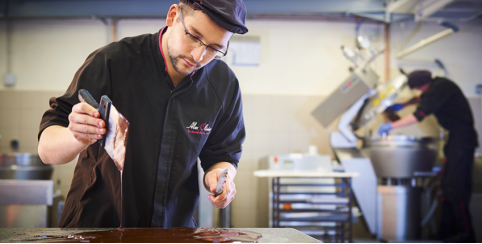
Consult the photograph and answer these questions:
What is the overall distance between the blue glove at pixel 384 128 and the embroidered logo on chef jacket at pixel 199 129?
2.96 m

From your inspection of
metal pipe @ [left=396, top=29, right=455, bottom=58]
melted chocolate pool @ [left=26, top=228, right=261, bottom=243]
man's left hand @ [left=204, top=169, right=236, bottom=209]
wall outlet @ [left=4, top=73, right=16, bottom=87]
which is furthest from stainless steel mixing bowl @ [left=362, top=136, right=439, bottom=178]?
wall outlet @ [left=4, top=73, right=16, bottom=87]

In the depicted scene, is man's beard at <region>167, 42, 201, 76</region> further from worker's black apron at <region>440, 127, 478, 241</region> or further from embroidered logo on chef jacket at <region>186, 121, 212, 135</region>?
worker's black apron at <region>440, 127, 478, 241</region>

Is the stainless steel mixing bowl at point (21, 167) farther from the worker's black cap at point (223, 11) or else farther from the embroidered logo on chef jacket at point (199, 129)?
the worker's black cap at point (223, 11)

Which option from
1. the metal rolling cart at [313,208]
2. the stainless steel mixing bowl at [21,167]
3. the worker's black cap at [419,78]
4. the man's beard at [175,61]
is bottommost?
the metal rolling cart at [313,208]

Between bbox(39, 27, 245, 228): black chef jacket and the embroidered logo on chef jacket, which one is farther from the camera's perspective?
the embroidered logo on chef jacket

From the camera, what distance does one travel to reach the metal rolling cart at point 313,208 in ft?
9.25

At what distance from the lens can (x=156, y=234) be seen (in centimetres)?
87

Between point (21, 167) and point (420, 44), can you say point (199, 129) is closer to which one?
point (21, 167)

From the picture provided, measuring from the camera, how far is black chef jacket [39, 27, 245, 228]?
956mm

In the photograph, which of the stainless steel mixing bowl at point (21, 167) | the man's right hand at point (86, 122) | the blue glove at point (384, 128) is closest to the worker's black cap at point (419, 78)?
the blue glove at point (384, 128)

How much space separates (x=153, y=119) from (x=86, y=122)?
11.3 inches

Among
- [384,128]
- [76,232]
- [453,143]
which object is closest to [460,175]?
[453,143]

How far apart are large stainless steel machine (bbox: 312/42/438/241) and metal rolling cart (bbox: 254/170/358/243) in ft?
1.72

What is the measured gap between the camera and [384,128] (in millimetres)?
3604
